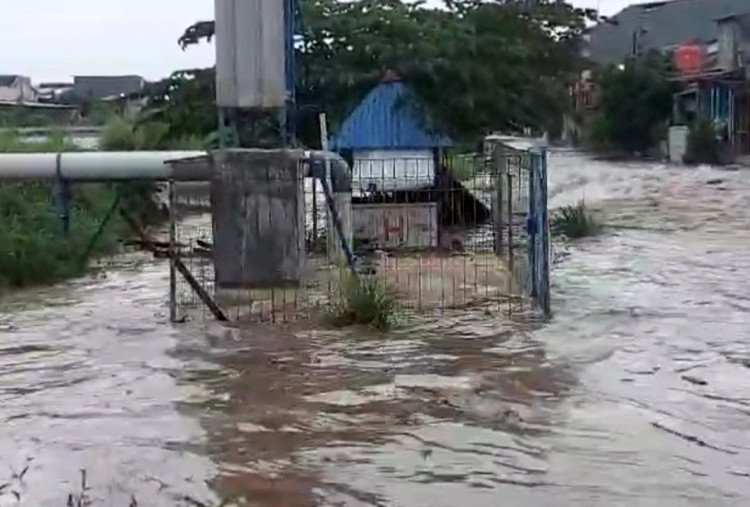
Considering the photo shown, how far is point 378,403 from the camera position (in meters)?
9.29

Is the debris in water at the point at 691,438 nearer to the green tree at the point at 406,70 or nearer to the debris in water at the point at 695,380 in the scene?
the debris in water at the point at 695,380

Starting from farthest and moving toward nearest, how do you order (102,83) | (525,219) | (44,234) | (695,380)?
(102,83) → (44,234) → (525,219) → (695,380)

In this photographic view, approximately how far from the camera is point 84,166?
60.6 ft

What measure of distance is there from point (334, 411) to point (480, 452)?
1454 millimetres

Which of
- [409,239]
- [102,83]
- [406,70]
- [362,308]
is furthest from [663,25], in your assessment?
[362,308]

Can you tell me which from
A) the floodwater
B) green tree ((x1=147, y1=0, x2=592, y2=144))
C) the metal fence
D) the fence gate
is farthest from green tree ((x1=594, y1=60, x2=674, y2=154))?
the floodwater

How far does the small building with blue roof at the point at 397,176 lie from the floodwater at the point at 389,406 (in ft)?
9.72

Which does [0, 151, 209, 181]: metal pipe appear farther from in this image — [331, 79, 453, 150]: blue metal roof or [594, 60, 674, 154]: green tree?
[594, 60, 674, 154]: green tree

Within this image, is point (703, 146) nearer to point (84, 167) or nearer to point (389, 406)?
point (84, 167)

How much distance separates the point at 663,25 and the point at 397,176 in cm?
5635

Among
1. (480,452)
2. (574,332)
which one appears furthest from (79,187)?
(480,452)

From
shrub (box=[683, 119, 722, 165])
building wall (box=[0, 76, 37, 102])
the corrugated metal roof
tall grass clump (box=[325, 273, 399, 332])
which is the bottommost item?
tall grass clump (box=[325, 273, 399, 332])

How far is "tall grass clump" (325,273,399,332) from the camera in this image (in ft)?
40.2

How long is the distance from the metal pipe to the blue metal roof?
8.51ft
